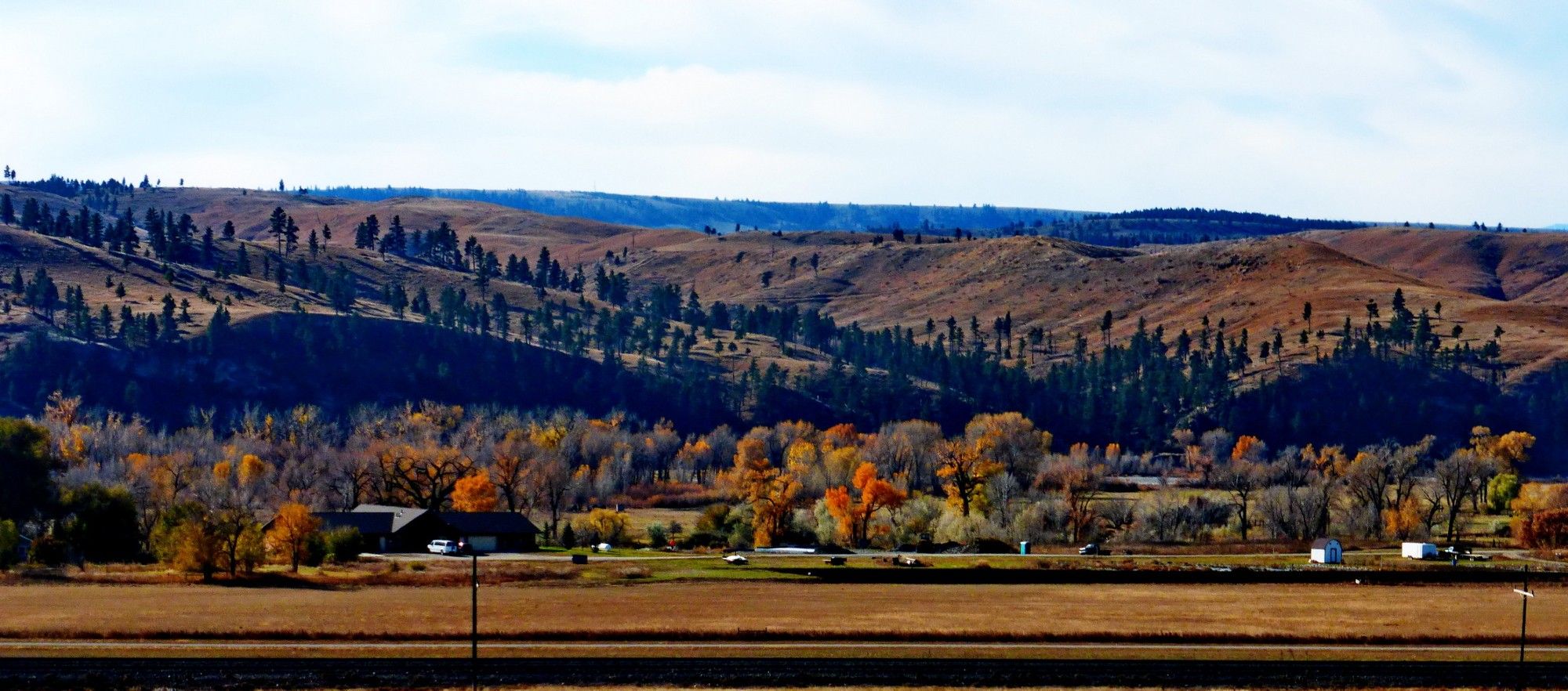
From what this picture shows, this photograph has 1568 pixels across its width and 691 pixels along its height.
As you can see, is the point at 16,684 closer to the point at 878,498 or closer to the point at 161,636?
the point at 161,636

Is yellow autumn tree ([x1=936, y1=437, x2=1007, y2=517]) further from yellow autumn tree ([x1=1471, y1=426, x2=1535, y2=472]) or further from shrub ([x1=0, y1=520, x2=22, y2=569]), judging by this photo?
shrub ([x1=0, y1=520, x2=22, y2=569])

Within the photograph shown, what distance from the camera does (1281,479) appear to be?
172m

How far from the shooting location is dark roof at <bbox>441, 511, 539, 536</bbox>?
111m

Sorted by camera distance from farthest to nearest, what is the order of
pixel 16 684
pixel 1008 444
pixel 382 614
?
pixel 1008 444
pixel 382 614
pixel 16 684

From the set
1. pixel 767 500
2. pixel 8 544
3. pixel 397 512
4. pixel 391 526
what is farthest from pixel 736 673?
pixel 767 500

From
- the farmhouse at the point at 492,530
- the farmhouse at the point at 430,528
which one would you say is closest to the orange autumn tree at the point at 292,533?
the farmhouse at the point at 430,528

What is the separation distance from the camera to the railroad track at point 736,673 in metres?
54.5

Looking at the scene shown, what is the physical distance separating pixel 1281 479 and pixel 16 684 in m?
141

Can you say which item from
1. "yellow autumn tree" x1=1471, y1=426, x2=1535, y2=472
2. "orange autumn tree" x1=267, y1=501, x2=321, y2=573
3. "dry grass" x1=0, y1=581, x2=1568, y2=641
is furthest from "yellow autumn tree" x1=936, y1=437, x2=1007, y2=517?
Answer: "yellow autumn tree" x1=1471, y1=426, x2=1535, y2=472

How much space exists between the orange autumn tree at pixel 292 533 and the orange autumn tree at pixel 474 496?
2728 cm

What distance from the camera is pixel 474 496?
5064 inches

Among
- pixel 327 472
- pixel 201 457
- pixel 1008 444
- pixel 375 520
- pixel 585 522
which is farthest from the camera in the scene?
pixel 1008 444

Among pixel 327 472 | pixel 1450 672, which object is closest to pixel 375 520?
pixel 327 472

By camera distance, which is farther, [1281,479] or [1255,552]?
[1281,479]
